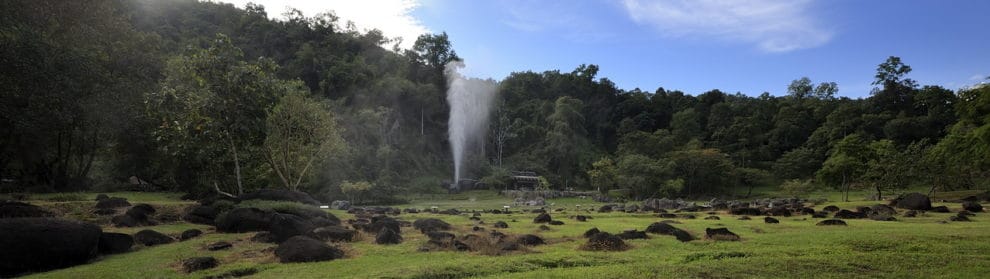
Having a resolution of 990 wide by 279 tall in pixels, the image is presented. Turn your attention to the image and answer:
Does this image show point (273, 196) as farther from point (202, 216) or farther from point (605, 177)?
point (605, 177)

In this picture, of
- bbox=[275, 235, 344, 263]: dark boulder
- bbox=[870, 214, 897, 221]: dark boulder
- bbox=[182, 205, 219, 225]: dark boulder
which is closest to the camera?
bbox=[275, 235, 344, 263]: dark boulder

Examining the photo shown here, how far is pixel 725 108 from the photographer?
10494 cm

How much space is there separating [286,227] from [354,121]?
5239 cm

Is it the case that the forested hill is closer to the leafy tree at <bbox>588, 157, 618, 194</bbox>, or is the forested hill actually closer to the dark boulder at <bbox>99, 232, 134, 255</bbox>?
the leafy tree at <bbox>588, 157, 618, 194</bbox>

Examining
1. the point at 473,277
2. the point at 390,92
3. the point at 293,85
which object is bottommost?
the point at 473,277

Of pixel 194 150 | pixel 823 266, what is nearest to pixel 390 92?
pixel 194 150

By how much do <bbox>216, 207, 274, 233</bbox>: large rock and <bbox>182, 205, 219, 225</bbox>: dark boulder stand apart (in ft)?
9.14

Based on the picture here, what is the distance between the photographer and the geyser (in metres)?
87.7

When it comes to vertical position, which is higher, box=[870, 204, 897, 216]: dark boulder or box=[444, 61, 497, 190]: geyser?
box=[444, 61, 497, 190]: geyser

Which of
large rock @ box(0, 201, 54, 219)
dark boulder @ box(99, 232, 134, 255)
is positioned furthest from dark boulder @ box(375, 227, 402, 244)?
large rock @ box(0, 201, 54, 219)

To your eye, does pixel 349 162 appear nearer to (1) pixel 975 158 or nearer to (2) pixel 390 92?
(2) pixel 390 92

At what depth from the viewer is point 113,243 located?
46.4ft

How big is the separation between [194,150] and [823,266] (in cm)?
2568

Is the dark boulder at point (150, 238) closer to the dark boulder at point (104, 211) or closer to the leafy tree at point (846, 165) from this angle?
the dark boulder at point (104, 211)
